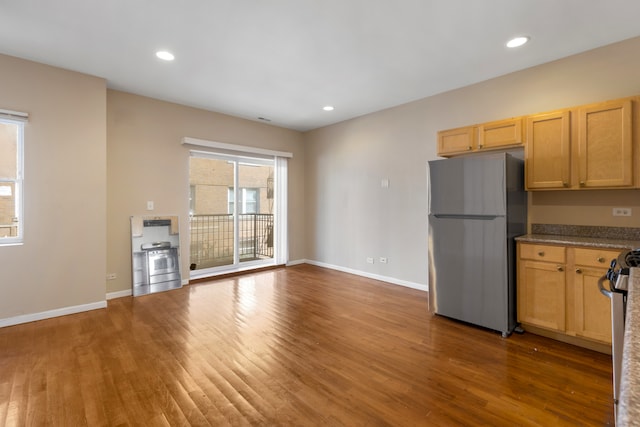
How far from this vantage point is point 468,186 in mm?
3115

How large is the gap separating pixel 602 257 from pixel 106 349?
4317 mm

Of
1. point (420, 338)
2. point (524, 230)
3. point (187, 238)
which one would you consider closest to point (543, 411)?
point (420, 338)

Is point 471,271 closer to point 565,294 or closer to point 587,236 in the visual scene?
point 565,294

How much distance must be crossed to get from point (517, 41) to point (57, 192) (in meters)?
5.04

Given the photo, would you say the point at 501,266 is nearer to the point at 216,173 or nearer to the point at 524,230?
the point at 524,230

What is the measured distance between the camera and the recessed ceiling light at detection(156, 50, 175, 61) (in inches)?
121

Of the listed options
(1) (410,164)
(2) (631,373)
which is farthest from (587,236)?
(2) (631,373)

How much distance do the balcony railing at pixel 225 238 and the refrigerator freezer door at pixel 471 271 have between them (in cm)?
355

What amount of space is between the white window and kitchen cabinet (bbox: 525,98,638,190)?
17.6 ft

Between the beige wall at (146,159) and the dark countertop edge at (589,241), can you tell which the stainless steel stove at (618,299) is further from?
the beige wall at (146,159)

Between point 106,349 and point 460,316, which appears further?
point 460,316

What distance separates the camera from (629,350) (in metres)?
0.62

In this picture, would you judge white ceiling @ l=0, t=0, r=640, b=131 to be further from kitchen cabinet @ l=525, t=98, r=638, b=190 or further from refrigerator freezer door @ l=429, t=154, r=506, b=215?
refrigerator freezer door @ l=429, t=154, r=506, b=215

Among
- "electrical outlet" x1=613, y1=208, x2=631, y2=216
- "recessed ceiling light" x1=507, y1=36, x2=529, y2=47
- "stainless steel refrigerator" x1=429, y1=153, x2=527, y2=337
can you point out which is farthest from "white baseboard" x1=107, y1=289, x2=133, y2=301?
"electrical outlet" x1=613, y1=208, x2=631, y2=216
